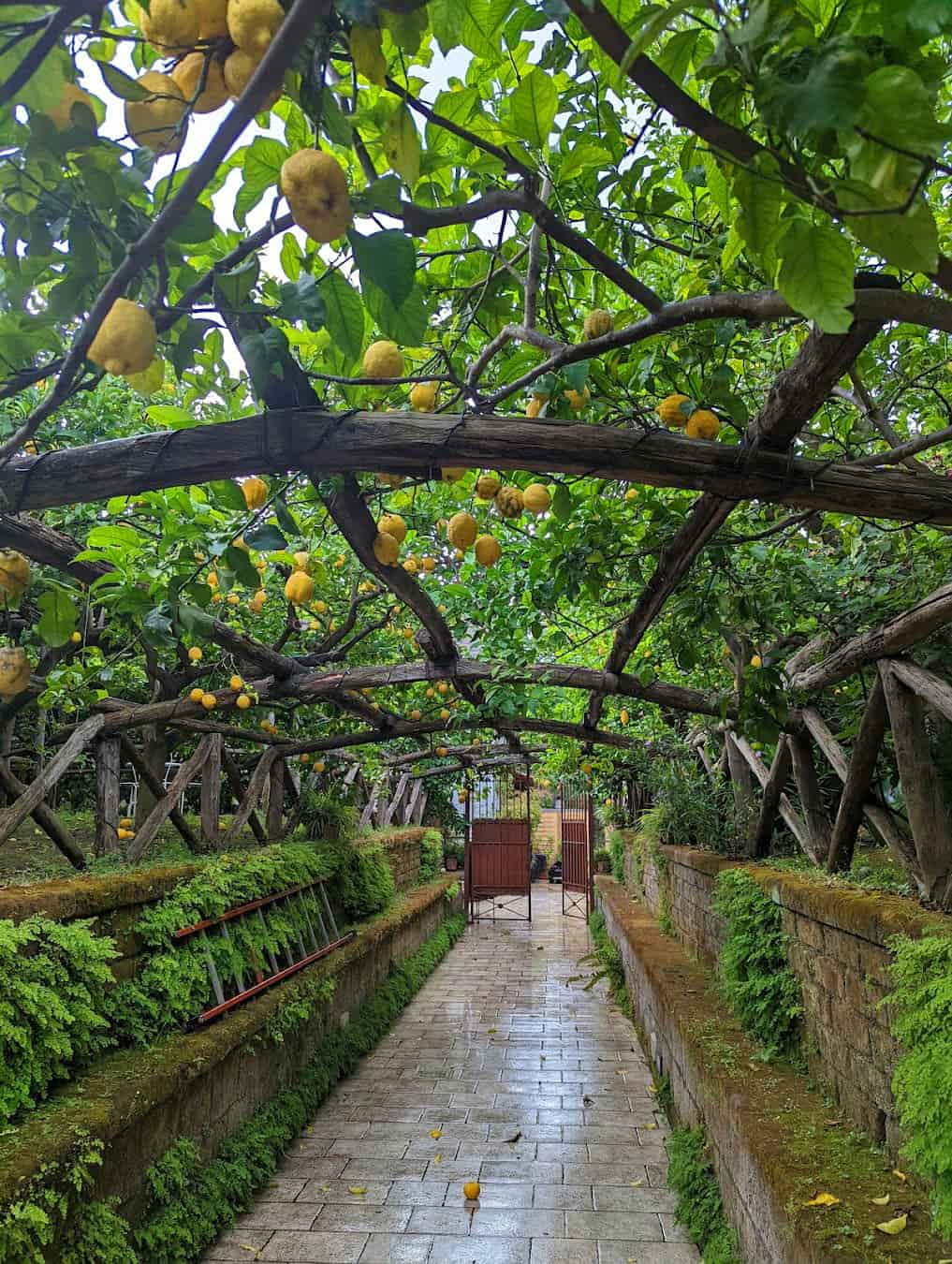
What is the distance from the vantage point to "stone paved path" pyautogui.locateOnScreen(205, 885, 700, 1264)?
3.79 metres

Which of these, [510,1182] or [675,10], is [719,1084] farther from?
[675,10]

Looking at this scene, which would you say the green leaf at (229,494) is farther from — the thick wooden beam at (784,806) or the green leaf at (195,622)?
the thick wooden beam at (784,806)

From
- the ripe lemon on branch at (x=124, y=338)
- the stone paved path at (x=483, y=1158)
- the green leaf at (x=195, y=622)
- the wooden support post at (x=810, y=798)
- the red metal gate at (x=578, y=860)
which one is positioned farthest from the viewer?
the red metal gate at (x=578, y=860)

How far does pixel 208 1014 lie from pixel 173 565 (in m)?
3.01

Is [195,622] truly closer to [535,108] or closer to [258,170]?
[258,170]

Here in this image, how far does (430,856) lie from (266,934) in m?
9.46

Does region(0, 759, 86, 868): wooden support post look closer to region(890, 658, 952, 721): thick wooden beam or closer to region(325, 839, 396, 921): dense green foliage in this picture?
region(325, 839, 396, 921): dense green foliage

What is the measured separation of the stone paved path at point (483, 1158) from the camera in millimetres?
3791

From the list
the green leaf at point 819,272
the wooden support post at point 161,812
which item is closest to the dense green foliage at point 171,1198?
the wooden support post at point 161,812

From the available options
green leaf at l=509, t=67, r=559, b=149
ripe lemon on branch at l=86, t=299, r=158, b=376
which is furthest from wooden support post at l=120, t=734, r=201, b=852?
green leaf at l=509, t=67, r=559, b=149

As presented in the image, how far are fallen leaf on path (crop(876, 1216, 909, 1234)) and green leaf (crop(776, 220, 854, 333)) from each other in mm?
2316

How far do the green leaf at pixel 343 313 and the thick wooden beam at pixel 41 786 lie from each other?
383 centimetres

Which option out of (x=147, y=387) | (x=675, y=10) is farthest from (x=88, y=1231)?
(x=675, y=10)

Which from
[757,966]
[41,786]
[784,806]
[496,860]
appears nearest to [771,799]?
[784,806]
